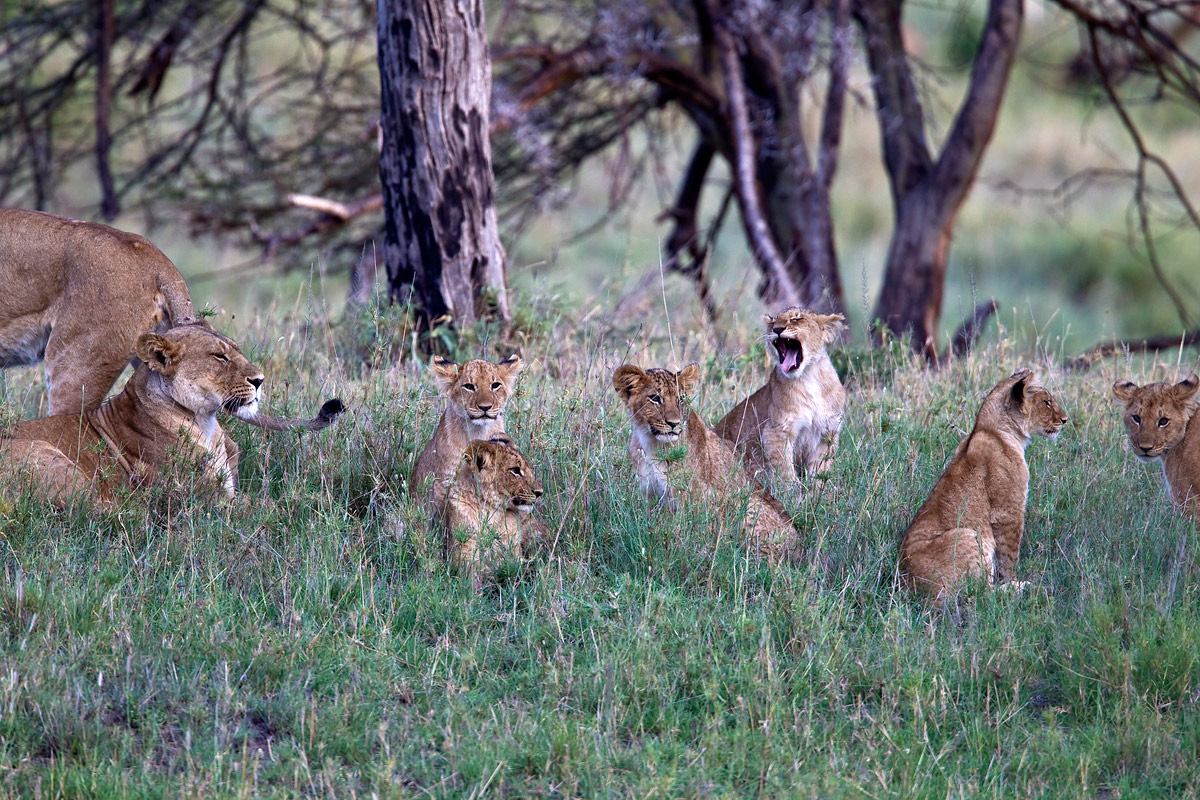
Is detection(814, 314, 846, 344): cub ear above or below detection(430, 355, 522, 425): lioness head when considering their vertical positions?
above

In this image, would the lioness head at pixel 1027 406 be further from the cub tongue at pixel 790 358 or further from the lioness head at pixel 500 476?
the lioness head at pixel 500 476

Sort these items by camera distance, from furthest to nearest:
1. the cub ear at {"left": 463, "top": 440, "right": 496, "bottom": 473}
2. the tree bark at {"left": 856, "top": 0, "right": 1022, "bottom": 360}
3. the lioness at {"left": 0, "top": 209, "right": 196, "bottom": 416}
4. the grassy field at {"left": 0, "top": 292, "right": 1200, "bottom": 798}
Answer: the tree bark at {"left": 856, "top": 0, "right": 1022, "bottom": 360}, the lioness at {"left": 0, "top": 209, "right": 196, "bottom": 416}, the cub ear at {"left": 463, "top": 440, "right": 496, "bottom": 473}, the grassy field at {"left": 0, "top": 292, "right": 1200, "bottom": 798}

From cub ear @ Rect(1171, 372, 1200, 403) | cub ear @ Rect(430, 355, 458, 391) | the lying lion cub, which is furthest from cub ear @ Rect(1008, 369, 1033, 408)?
the lying lion cub

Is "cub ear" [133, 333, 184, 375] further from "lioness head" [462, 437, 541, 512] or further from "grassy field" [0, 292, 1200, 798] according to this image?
"lioness head" [462, 437, 541, 512]

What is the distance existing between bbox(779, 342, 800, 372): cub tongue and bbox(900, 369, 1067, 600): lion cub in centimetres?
103

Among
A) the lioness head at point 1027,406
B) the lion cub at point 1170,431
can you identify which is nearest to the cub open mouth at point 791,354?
the lioness head at point 1027,406

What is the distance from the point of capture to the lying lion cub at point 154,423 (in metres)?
5.46

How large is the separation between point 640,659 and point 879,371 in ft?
14.1

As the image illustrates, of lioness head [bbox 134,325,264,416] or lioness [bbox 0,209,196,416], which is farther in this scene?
lioness [bbox 0,209,196,416]

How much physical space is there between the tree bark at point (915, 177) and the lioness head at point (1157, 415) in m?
4.83

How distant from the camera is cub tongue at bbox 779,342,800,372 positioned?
6.41 meters

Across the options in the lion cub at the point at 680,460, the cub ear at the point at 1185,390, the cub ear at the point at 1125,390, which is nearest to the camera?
the lion cub at the point at 680,460

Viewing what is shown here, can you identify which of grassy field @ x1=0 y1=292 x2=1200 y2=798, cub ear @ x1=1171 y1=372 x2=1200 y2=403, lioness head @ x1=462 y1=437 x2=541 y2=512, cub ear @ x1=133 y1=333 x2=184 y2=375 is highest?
cub ear @ x1=1171 y1=372 x2=1200 y2=403

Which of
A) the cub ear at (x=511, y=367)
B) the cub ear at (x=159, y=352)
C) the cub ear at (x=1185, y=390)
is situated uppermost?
the cub ear at (x=1185, y=390)
